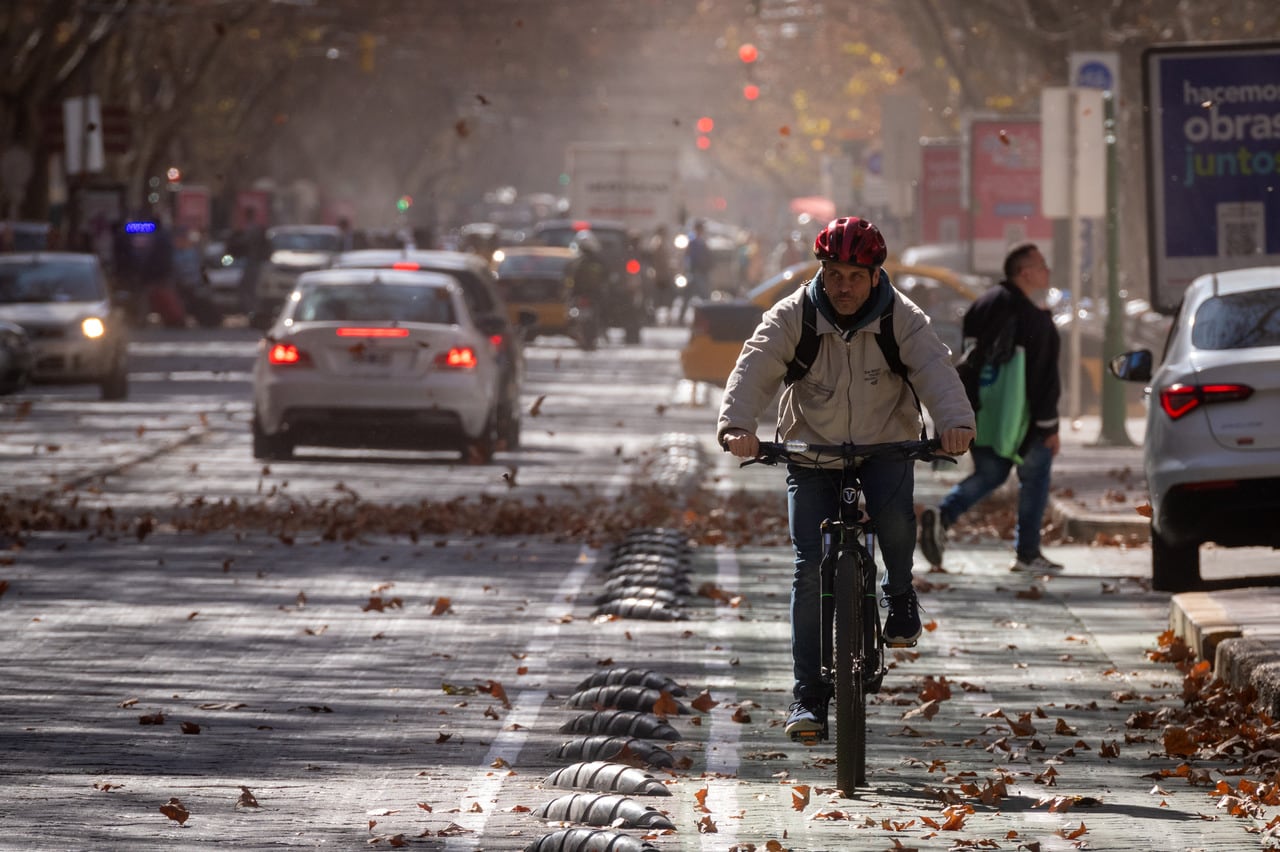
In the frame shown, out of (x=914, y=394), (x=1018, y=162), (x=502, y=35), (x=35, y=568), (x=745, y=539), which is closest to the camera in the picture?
(x=914, y=394)

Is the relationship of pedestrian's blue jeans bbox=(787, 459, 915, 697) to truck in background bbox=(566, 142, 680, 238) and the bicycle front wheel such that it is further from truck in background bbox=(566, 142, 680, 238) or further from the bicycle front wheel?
truck in background bbox=(566, 142, 680, 238)

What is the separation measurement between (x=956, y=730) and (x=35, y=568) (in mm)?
6620

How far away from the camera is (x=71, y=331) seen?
30188 millimetres

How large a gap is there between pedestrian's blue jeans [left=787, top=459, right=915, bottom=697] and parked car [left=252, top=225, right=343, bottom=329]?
4156 centimetres

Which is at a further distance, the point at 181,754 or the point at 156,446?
the point at 156,446

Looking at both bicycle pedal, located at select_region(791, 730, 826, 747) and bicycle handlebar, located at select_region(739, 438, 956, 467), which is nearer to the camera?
bicycle handlebar, located at select_region(739, 438, 956, 467)

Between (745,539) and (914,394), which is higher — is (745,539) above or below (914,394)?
below

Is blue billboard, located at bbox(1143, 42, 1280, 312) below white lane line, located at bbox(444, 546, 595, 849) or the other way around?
the other way around

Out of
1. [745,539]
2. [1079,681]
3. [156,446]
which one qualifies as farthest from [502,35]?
[1079,681]

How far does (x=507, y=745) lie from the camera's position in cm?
907

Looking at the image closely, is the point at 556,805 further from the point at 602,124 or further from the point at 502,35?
the point at 602,124

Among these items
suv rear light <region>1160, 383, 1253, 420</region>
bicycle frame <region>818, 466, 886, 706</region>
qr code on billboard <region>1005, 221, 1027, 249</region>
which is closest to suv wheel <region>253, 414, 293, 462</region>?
suv rear light <region>1160, 383, 1253, 420</region>

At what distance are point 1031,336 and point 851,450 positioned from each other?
251 inches

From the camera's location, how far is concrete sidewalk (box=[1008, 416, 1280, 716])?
33.3 feet
